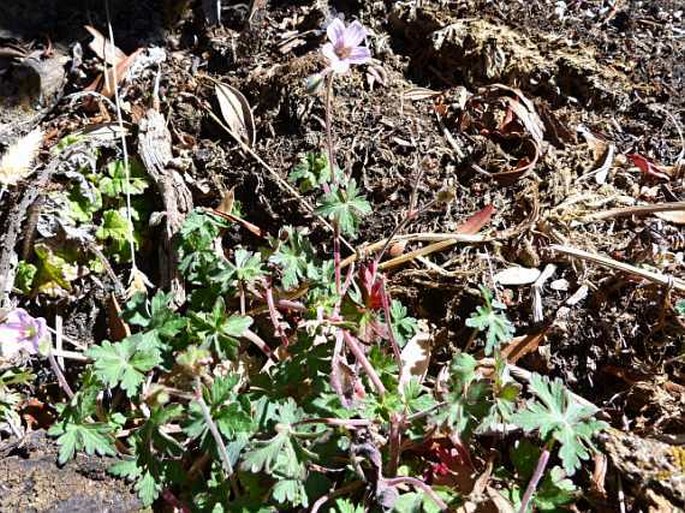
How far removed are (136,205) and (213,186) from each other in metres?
0.26

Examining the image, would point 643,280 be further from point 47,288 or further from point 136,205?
point 47,288

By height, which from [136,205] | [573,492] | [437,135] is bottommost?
[573,492]

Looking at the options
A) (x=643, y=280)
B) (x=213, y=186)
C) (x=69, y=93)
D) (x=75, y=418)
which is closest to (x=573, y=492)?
(x=643, y=280)

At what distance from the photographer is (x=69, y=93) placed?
301 cm

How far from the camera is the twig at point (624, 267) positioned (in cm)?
239

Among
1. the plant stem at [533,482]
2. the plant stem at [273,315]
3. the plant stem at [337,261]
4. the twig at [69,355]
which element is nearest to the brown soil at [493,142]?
the twig at [69,355]

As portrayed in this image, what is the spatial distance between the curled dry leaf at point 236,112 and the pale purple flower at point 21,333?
3.40 feet

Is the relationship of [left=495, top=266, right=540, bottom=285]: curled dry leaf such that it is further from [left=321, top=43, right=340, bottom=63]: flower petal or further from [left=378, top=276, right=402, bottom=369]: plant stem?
[left=321, top=43, right=340, bottom=63]: flower petal

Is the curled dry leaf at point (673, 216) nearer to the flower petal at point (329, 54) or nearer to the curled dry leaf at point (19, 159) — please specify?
the flower petal at point (329, 54)

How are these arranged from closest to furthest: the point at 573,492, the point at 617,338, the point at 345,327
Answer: the point at 573,492, the point at 345,327, the point at 617,338

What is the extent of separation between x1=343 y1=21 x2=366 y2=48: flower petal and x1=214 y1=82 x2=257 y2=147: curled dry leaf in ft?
2.03

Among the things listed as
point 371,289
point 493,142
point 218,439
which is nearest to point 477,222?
point 493,142

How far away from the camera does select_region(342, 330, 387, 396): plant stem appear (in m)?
2.11

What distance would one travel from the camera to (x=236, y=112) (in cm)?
289
